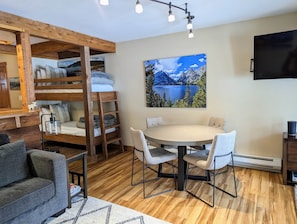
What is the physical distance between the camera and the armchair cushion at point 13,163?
2.15 meters

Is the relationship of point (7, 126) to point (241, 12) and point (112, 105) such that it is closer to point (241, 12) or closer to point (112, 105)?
point (112, 105)

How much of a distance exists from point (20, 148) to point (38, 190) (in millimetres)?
575

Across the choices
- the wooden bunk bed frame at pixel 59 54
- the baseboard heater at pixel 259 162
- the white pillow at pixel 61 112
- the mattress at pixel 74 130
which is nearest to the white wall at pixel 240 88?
the baseboard heater at pixel 259 162

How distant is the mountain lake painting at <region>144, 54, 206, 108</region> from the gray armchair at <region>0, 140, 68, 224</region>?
2379 mm

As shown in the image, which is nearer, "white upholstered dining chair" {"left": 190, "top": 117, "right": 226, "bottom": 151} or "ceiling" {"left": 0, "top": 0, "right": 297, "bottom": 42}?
"ceiling" {"left": 0, "top": 0, "right": 297, "bottom": 42}

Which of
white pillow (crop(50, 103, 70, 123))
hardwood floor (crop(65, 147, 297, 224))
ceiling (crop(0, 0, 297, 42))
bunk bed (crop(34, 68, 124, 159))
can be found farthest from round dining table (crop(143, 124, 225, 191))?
white pillow (crop(50, 103, 70, 123))

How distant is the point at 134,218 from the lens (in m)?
2.25

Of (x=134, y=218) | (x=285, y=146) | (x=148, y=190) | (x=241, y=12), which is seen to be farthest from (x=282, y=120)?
(x=134, y=218)

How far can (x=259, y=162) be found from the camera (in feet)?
11.3

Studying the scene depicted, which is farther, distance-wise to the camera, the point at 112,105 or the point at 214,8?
the point at 112,105

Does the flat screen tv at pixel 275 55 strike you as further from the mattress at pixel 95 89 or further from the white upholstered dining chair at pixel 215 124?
the mattress at pixel 95 89

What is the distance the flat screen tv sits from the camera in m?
2.84

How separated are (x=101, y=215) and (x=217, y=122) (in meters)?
2.27

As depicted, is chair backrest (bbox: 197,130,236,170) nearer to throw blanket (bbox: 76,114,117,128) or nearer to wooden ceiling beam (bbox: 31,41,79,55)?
throw blanket (bbox: 76,114,117,128)
